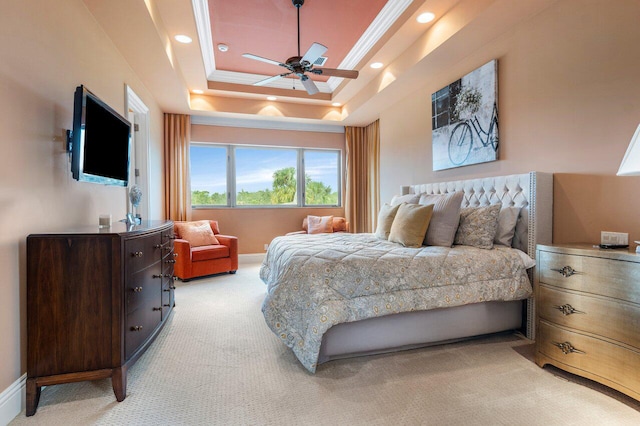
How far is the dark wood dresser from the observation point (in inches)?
62.4

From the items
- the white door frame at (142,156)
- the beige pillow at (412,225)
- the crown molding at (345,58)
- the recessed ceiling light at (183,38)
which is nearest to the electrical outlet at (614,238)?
the beige pillow at (412,225)

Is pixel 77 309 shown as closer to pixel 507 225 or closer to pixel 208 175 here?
pixel 507 225

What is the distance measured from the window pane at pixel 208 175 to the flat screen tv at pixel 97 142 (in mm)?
3012

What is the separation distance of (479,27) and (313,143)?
3.81m

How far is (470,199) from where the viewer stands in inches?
128

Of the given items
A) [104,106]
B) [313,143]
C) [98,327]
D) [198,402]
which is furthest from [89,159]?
[313,143]

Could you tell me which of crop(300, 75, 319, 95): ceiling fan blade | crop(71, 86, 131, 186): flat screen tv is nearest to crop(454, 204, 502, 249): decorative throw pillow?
crop(300, 75, 319, 95): ceiling fan blade

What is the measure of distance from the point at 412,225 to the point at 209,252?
3035 millimetres

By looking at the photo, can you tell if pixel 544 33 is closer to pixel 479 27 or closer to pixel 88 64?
pixel 479 27

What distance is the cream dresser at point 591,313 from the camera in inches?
64.0

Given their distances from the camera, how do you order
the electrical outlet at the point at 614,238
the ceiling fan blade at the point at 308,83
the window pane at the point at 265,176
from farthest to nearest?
1. the window pane at the point at 265,176
2. the ceiling fan blade at the point at 308,83
3. the electrical outlet at the point at 614,238

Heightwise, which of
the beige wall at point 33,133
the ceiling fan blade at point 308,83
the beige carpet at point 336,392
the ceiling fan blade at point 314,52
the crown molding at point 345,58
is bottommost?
the beige carpet at point 336,392

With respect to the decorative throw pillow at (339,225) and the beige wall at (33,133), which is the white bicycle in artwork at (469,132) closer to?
the decorative throw pillow at (339,225)

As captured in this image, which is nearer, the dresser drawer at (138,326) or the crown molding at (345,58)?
the dresser drawer at (138,326)
